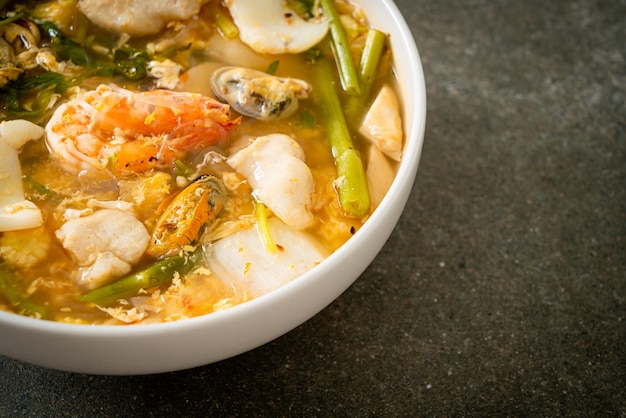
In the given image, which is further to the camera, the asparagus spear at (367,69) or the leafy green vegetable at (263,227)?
the asparagus spear at (367,69)

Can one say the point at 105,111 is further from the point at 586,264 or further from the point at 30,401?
the point at 586,264

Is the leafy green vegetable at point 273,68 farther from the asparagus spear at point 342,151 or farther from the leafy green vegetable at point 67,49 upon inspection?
the leafy green vegetable at point 67,49

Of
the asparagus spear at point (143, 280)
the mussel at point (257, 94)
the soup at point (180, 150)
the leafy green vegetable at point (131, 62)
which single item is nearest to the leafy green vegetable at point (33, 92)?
the soup at point (180, 150)

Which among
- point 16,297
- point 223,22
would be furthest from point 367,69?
point 16,297

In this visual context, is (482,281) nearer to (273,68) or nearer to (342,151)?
(342,151)

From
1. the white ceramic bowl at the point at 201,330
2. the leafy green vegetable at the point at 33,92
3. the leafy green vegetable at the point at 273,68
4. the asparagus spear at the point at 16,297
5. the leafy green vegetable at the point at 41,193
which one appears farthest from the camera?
the leafy green vegetable at the point at 273,68

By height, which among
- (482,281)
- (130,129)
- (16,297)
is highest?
(130,129)

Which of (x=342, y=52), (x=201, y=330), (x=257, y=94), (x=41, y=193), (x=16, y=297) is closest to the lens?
(x=201, y=330)
